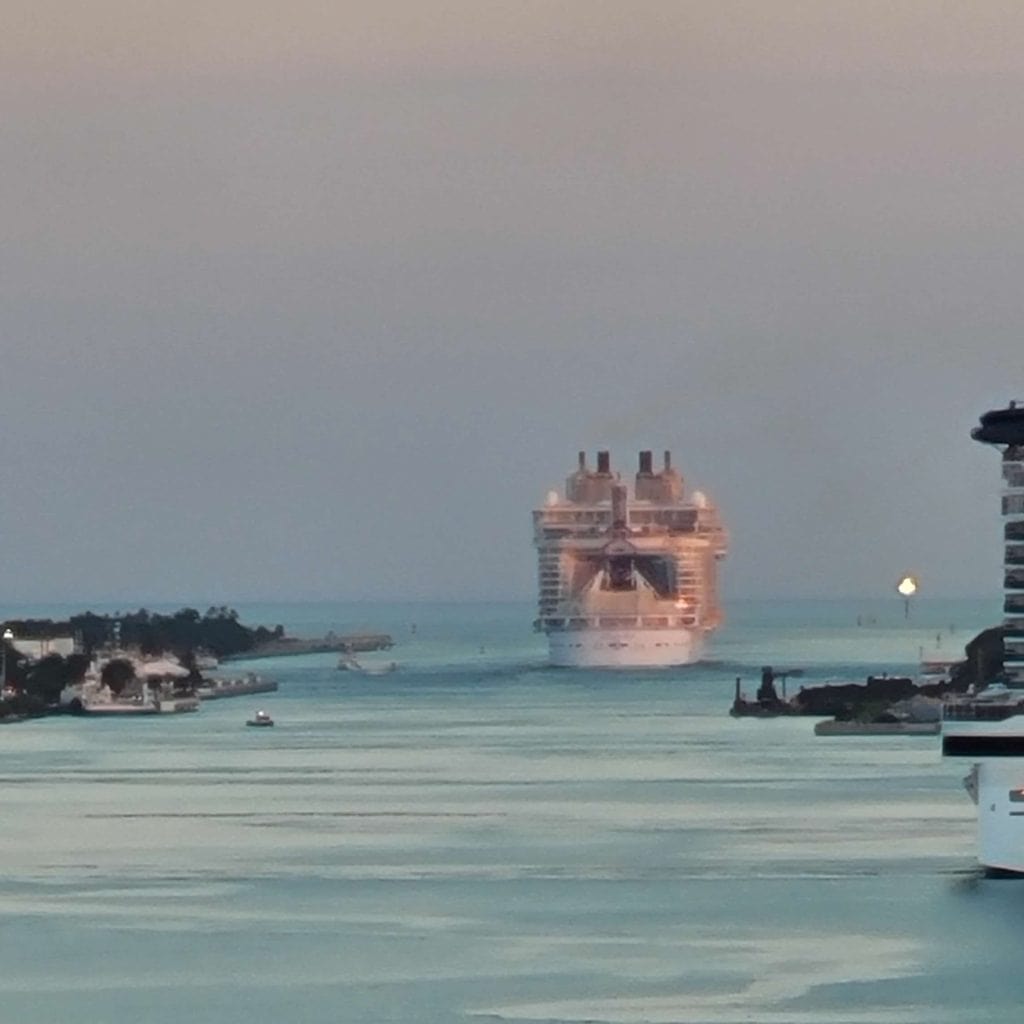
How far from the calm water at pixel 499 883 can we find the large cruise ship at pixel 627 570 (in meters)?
43.8

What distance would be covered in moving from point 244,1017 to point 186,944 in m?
3.90

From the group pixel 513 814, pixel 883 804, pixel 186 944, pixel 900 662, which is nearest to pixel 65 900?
pixel 186 944

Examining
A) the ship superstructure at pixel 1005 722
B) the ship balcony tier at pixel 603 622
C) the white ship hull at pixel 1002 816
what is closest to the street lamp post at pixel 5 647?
the ship balcony tier at pixel 603 622

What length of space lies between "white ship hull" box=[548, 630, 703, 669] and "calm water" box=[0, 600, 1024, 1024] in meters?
42.9

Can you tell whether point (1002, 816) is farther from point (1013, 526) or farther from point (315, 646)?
point (315, 646)

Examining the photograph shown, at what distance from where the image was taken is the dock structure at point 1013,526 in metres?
35.6

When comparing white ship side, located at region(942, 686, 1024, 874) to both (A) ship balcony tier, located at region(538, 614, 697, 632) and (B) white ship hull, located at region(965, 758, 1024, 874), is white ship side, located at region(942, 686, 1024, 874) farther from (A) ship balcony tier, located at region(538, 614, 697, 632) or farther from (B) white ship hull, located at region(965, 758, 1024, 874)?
(A) ship balcony tier, located at region(538, 614, 697, 632)

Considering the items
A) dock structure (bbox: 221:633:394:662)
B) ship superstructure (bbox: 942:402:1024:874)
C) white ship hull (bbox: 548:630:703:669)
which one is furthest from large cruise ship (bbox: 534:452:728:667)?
ship superstructure (bbox: 942:402:1024:874)

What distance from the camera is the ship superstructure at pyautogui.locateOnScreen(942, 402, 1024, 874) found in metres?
33.9

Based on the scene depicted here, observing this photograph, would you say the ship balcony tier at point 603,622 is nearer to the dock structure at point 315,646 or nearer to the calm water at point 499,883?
the dock structure at point 315,646

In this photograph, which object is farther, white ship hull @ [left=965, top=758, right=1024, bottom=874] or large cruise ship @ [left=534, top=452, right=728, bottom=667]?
large cruise ship @ [left=534, top=452, right=728, bottom=667]

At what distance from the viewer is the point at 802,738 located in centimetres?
6266

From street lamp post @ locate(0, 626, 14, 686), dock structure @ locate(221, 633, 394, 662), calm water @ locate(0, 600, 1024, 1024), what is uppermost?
dock structure @ locate(221, 633, 394, 662)

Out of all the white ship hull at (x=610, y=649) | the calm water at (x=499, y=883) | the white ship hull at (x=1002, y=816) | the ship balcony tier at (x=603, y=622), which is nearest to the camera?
the calm water at (x=499, y=883)
